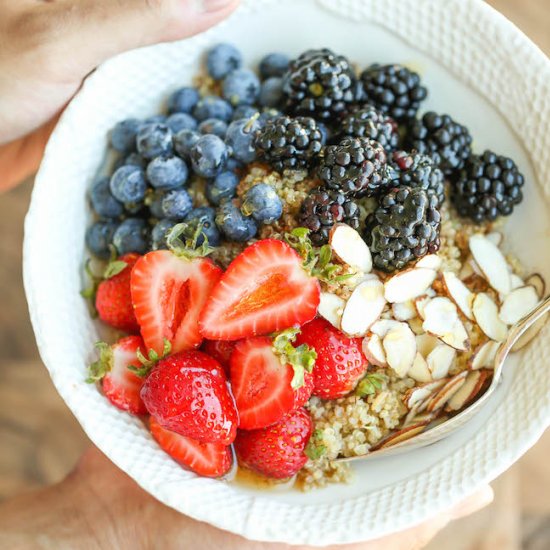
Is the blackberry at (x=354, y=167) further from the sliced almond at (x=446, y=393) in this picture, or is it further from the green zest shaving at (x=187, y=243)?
the sliced almond at (x=446, y=393)

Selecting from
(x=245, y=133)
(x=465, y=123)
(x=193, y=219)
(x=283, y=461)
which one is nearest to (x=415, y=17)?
(x=465, y=123)

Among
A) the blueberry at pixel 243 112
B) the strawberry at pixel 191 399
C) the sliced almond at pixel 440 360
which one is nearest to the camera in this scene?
the strawberry at pixel 191 399

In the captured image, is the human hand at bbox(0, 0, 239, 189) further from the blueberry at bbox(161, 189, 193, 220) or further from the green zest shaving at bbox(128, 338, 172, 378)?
the green zest shaving at bbox(128, 338, 172, 378)

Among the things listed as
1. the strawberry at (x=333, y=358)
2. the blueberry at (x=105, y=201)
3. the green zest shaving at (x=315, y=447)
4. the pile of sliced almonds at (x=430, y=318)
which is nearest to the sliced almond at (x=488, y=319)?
the pile of sliced almonds at (x=430, y=318)

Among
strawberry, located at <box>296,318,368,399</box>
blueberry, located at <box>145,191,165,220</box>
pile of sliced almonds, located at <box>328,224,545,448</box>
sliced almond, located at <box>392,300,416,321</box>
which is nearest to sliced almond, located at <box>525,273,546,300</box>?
pile of sliced almonds, located at <box>328,224,545,448</box>

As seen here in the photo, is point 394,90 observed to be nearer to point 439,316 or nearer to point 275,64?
point 275,64
